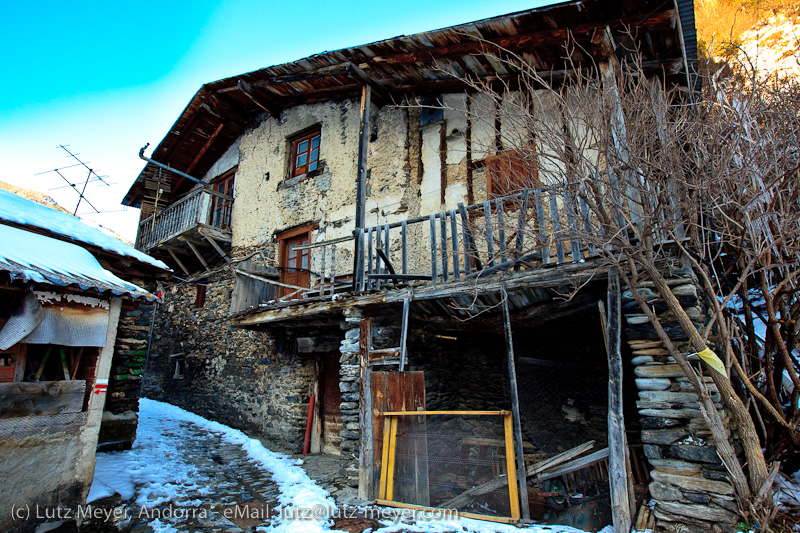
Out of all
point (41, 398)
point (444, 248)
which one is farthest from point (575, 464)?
point (41, 398)

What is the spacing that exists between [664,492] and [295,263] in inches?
314

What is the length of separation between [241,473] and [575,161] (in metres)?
6.61

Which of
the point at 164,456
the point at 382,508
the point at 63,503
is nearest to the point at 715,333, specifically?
the point at 382,508

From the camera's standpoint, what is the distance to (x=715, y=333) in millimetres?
4273

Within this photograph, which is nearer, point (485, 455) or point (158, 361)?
point (485, 455)

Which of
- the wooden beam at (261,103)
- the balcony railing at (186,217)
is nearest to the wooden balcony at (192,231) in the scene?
the balcony railing at (186,217)

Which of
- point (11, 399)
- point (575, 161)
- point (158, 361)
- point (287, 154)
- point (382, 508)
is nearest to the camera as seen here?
point (575, 161)

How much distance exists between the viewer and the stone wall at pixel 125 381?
22.3 feet

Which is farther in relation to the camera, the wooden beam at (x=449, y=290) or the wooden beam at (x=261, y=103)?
→ the wooden beam at (x=261, y=103)

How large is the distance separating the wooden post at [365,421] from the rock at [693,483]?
337cm

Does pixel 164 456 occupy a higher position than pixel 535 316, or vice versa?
pixel 535 316

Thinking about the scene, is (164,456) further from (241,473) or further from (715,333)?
(715,333)

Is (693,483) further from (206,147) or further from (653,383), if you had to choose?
(206,147)

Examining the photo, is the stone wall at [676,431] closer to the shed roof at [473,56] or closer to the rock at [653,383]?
the rock at [653,383]
